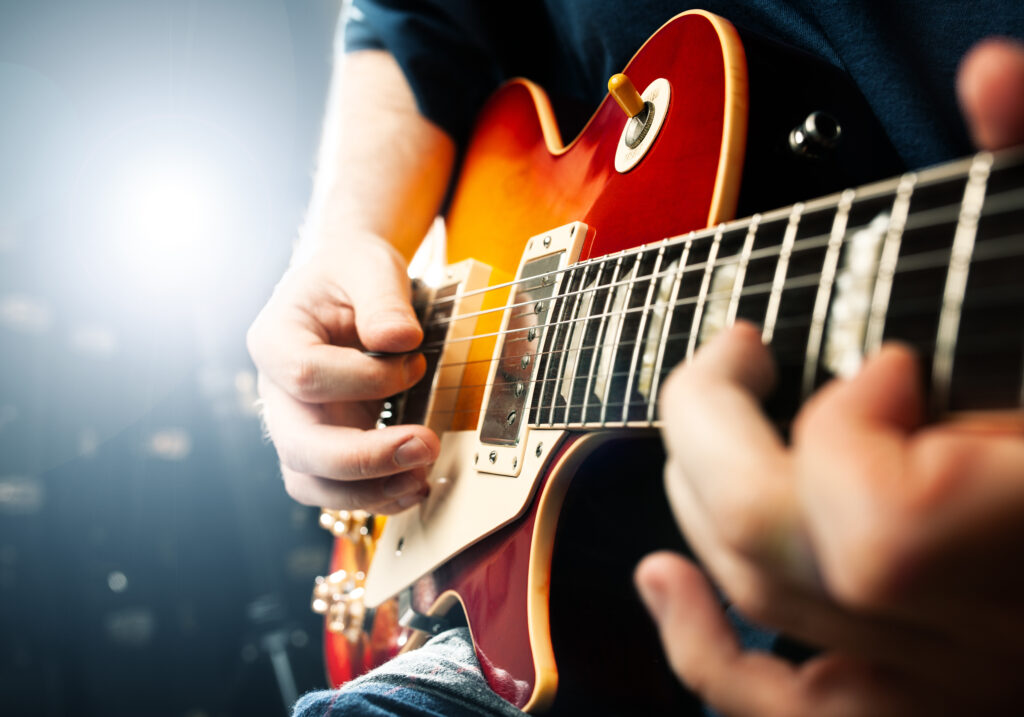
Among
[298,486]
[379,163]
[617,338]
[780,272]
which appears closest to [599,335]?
[617,338]

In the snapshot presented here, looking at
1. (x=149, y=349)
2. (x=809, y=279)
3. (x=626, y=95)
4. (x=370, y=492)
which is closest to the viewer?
(x=809, y=279)

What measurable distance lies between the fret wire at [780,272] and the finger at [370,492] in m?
0.42

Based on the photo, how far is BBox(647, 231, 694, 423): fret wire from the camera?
0.36m

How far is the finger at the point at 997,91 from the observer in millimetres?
225

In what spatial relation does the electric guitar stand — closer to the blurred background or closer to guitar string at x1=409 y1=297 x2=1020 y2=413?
guitar string at x1=409 y1=297 x2=1020 y2=413

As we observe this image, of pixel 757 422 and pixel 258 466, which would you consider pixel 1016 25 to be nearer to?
pixel 757 422

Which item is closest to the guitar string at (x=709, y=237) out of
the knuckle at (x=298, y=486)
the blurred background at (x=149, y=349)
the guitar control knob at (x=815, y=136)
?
the guitar control knob at (x=815, y=136)

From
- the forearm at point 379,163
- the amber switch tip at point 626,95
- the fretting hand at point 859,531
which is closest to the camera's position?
the fretting hand at point 859,531

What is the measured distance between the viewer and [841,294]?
292mm

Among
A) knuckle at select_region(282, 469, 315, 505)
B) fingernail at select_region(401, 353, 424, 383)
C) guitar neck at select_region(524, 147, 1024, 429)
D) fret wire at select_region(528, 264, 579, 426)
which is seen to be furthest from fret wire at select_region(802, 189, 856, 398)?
knuckle at select_region(282, 469, 315, 505)

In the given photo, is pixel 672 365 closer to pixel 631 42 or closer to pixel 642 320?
pixel 642 320

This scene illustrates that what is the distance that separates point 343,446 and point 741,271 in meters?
0.43

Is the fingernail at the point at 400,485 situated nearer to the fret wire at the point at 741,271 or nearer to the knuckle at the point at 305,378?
the knuckle at the point at 305,378

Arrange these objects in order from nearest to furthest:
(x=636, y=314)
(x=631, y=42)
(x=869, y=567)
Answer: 1. (x=869, y=567)
2. (x=636, y=314)
3. (x=631, y=42)
